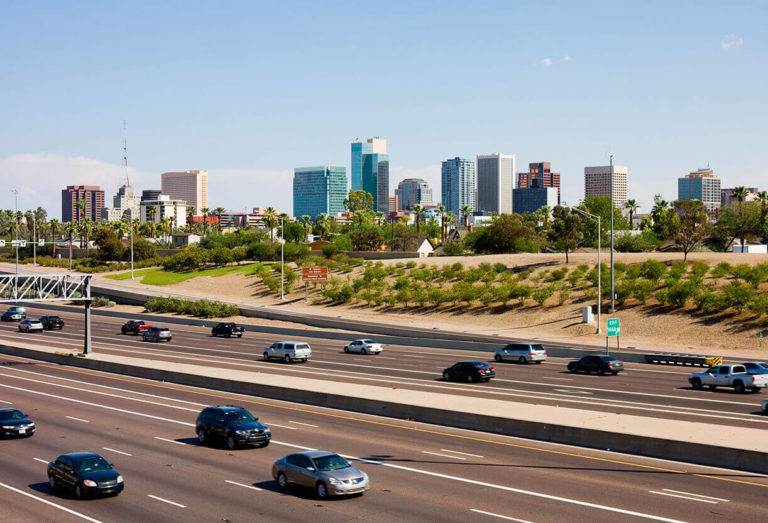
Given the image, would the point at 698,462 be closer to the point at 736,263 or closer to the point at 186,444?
the point at 186,444

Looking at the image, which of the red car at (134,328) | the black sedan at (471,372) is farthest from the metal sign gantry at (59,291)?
the black sedan at (471,372)

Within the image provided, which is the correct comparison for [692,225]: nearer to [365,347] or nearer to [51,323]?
[365,347]

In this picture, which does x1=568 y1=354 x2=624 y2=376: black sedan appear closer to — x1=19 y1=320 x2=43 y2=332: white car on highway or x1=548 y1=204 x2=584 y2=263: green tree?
x1=548 y1=204 x2=584 y2=263: green tree

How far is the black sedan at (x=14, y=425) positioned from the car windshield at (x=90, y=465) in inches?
350

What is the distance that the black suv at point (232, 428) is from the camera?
1029 inches

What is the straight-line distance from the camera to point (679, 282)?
78812 millimetres

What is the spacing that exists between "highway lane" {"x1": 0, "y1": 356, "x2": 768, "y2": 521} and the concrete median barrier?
2.13ft

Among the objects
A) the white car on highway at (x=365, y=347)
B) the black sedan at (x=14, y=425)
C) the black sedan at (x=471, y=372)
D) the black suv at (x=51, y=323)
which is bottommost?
the black suv at (x=51, y=323)

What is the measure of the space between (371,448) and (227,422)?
5017 mm

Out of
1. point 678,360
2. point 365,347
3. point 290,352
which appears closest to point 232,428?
point 290,352

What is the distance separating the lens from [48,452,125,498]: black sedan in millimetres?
20281

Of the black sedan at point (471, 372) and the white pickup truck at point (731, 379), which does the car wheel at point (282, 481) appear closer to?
the black sedan at point (471, 372)

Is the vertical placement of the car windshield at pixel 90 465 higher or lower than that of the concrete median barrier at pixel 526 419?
higher

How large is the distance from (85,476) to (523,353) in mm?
36022
